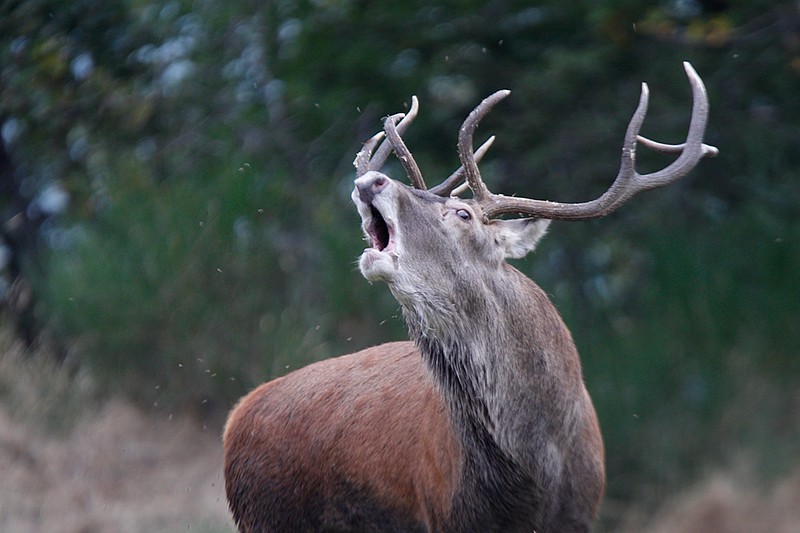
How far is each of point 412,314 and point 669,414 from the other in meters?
5.16

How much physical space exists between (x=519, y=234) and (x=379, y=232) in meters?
0.60

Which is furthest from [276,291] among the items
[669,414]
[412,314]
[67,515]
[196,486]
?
[412,314]

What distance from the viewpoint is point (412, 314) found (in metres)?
4.40

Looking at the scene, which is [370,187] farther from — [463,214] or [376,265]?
[463,214]

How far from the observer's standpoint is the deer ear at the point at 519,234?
4.66m

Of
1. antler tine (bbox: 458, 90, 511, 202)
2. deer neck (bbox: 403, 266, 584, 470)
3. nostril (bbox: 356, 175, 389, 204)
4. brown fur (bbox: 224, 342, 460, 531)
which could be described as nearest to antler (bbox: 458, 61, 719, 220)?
antler tine (bbox: 458, 90, 511, 202)

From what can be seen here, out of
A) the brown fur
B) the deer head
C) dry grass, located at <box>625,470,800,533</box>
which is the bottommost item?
dry grass, located at <box>625,470,800,533</box>

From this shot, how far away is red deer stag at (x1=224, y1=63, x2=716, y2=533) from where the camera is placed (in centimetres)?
436

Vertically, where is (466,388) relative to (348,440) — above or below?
above

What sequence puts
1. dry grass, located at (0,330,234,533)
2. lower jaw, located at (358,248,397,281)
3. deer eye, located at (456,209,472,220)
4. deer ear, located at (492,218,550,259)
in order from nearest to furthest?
lower jaw, located at (358,248,397,281)
deer eye, located at (456,209,472,220)
deer ear, located at (492,218,550,259)
dry grass, located at (0,330,234,533)

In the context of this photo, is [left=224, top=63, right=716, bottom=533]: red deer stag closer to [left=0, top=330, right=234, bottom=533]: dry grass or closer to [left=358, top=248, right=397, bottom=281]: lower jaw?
[left=358, top=248, right=397, bottom=281]: lower jaw

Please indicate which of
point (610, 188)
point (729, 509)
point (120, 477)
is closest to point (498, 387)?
point (610, 188)

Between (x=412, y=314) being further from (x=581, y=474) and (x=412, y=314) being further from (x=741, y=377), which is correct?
(x=741, y=377)

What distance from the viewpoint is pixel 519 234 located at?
468 cm
